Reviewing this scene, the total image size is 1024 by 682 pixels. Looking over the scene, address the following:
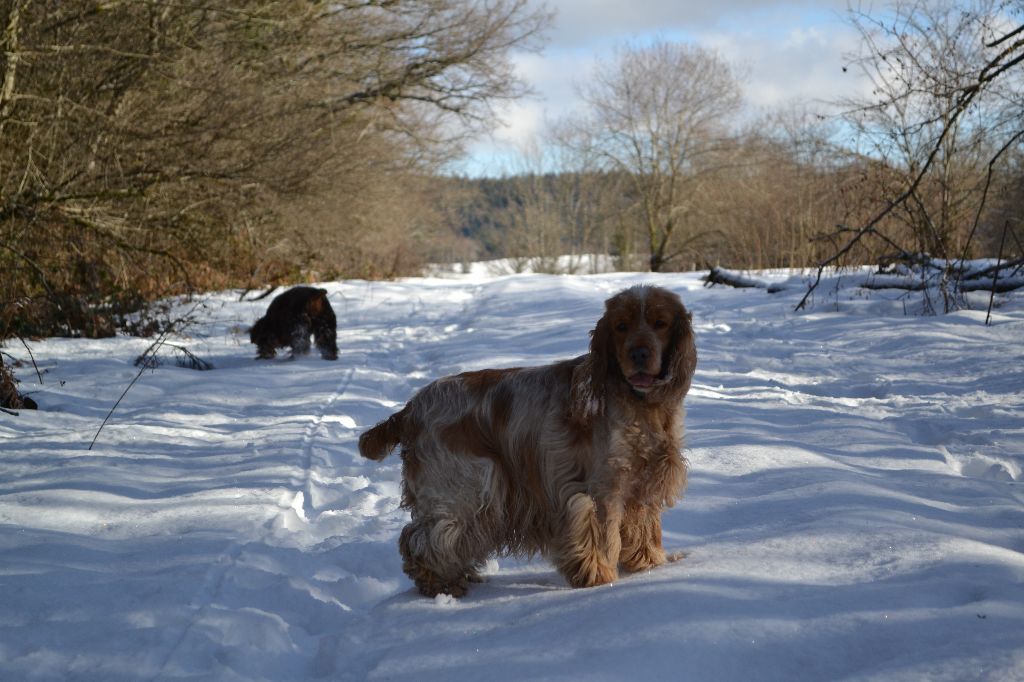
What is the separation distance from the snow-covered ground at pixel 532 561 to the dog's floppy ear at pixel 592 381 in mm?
707

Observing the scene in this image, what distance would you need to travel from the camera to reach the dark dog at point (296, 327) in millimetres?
10062

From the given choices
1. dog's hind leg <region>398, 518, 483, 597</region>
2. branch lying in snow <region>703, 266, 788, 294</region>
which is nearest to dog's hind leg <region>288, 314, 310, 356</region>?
dog's hind leg <region>398, 518, 483, 597</region>

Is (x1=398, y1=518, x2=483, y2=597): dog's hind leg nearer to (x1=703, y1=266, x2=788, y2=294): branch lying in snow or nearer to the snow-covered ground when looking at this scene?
the snow-covered ground

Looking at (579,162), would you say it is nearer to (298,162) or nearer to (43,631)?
(298,162)

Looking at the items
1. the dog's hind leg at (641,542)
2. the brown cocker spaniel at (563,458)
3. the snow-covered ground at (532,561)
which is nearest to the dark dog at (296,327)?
the snow-covered ground at (532,561)

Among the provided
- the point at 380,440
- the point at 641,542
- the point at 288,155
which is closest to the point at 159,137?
the point at 288,155

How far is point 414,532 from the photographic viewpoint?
354cm

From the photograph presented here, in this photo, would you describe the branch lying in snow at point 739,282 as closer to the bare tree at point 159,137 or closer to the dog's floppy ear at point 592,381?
the bare tree at point 159,137

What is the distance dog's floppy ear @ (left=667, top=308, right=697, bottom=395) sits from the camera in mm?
3490

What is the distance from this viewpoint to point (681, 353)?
3.52 metres

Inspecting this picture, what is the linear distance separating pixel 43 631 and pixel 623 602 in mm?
2214

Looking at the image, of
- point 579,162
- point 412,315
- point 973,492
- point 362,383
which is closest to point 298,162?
point 412,315

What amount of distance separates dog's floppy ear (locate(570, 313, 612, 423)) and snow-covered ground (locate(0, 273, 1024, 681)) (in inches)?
27.8

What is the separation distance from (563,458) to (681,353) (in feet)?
2.21
